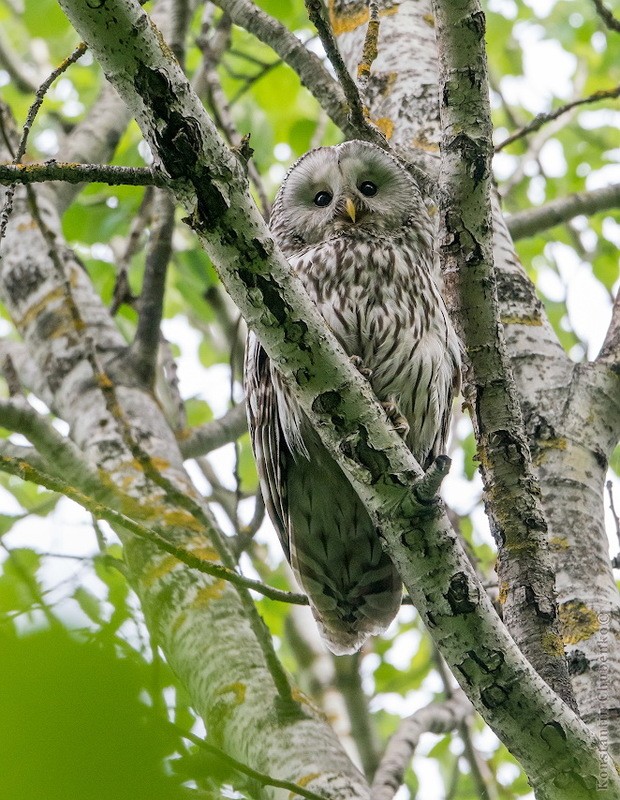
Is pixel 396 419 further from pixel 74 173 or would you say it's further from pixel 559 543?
pixel 74 173

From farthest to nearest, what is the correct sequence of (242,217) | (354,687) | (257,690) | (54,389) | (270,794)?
(354,687)
(54,389)
(257,690)
(270,794)
(242,217)

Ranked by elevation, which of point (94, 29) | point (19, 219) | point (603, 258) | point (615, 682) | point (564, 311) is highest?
point (603, 258)

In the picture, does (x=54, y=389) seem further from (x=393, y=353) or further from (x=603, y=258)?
(x=603, y=258)

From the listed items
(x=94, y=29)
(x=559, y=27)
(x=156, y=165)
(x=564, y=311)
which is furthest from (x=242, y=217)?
(x=559, y=27)

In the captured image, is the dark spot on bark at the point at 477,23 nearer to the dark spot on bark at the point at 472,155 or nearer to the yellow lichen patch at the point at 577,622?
the dark spot on bark at the point at 472,155

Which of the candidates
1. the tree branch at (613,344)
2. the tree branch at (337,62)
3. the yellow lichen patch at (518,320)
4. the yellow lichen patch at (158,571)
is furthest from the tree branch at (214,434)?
the tree branch at (337,62)

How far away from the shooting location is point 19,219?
409 cm

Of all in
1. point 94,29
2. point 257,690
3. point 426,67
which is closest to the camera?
point 94,29

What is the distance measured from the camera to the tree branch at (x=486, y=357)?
1.90 m

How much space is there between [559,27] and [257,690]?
484 cm

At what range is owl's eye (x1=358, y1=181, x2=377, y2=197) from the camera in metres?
3.52

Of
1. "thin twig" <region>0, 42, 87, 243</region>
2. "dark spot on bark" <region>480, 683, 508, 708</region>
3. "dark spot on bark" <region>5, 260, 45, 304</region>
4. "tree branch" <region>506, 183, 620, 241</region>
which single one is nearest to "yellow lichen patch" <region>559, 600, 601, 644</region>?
"dark spot on bark" <region>480, 683, 508, 708</region>

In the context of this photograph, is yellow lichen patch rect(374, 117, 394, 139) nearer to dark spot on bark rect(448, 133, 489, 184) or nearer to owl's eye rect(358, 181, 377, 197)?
owl's eye rect(358, 181, 377, 197)

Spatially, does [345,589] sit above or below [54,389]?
below
